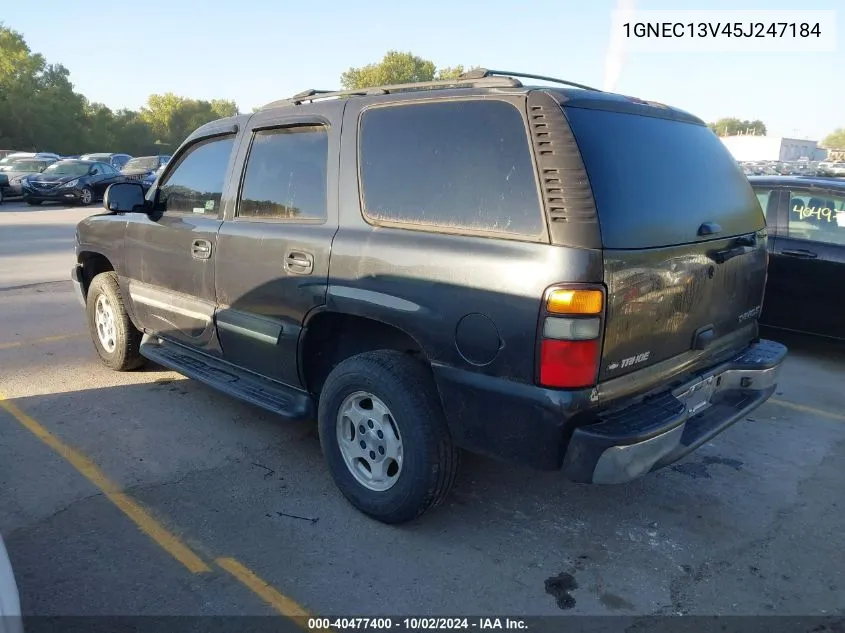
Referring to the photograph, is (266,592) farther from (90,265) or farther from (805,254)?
(805,254)

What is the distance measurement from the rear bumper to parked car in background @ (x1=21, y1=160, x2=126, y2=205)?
20.3 meters

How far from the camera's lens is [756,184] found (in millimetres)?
5957

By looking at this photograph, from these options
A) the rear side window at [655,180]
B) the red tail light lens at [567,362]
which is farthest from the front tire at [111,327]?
the rear side window at [655,180]

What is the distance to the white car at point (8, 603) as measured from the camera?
67.5 inches

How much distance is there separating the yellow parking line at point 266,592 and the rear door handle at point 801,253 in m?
5.16

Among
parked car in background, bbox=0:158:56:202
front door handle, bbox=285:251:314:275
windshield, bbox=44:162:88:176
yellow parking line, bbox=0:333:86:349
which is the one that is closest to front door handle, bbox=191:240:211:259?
front door handle, bbox=285:251:314:275

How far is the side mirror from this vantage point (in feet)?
14.8

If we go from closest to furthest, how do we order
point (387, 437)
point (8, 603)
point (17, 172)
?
1. point (8, 603)
2. point (387, 437)
3. point (17, 172)

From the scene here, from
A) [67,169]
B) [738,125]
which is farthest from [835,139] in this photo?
[67,169]

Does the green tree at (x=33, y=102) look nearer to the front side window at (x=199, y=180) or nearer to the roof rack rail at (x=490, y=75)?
the front side window at (x=199, y=180)

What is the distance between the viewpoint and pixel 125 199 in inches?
178

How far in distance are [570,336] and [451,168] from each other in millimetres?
913

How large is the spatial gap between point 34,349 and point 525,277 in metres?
4.96

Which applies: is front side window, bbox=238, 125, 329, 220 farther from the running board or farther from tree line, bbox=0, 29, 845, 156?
tree line, bbox=0, 29, 845, 156
